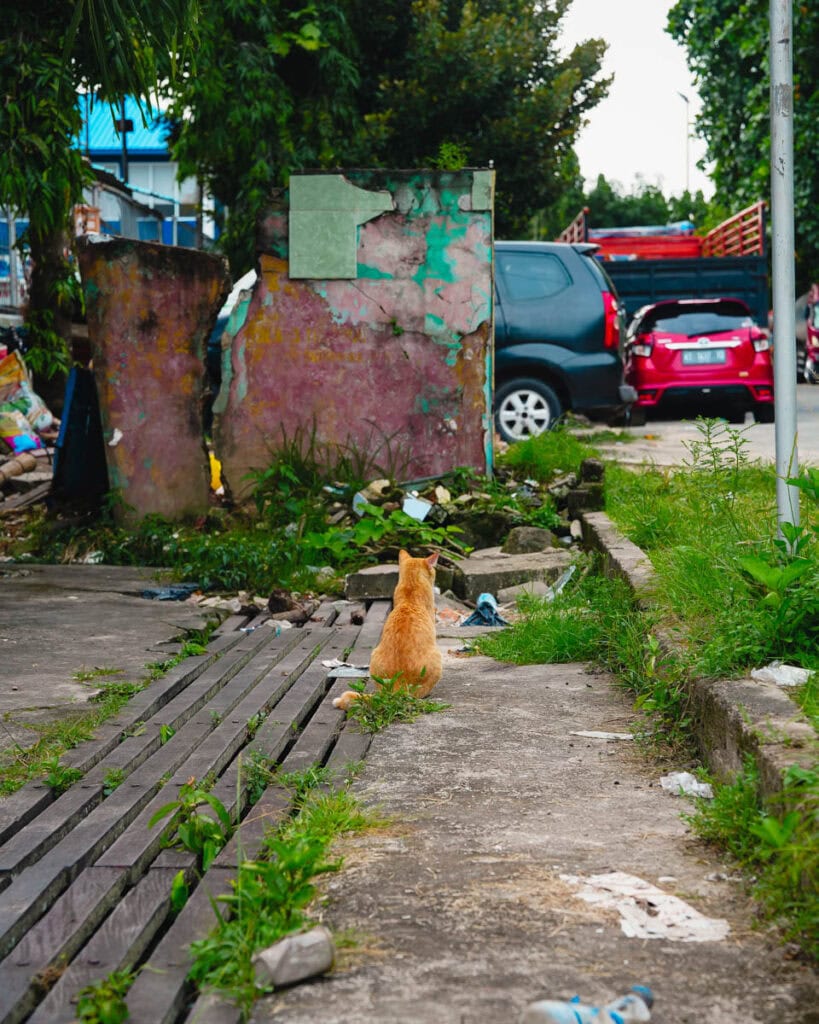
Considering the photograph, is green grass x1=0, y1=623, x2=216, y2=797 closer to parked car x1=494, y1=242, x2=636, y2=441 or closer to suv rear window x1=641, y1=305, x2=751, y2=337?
parked car x1=494, y1=242, x2=636, y2=441

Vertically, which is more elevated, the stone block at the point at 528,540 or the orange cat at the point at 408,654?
the stone block at the point at 528,540

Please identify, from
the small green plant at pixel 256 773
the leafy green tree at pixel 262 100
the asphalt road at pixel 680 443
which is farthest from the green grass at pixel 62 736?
the leafy green tree at pixel 262 100

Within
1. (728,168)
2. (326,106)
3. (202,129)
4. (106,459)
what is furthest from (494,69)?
(106,459)

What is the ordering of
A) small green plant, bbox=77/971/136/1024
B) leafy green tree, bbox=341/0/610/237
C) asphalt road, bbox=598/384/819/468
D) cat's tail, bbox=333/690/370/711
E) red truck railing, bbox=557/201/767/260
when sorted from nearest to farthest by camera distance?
small green plant, bbox=77/971/136/1024, cat's tail, bbox=333/690/370/711, asphalt road, bbox=598/384/819/468, red truck railing, bbox=557/201/767/260, leafy green tree, bbox=341/0/610/237

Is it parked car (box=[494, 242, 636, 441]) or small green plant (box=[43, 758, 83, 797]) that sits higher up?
parked car (box=[494, 242, 636, 441])

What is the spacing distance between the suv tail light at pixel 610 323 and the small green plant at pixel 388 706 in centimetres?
749

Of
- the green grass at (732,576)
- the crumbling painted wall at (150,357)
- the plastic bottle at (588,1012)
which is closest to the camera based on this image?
the plastic bottle at (588,1012)

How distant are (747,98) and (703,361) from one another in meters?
13.7

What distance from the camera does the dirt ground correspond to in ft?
7.36

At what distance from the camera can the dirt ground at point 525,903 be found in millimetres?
2244

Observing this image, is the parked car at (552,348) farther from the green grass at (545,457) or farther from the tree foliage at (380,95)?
the tree foliage at (380,95)

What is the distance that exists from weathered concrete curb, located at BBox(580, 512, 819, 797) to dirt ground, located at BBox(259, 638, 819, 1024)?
20cm

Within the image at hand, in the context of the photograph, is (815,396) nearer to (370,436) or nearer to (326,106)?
(326,106)

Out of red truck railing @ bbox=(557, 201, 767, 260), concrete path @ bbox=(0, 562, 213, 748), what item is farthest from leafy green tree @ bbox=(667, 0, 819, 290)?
concrete path @ bbox=(0, 562, 213, 748)
